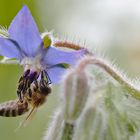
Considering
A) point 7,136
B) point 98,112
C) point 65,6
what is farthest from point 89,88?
point 65,6

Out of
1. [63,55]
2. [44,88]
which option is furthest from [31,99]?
[63,55]

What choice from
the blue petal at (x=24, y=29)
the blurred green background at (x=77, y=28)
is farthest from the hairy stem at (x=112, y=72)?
the blurred green background at (x=77, y=28)

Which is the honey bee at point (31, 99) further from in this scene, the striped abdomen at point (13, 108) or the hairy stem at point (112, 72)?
the hairy stem at point (112, 72)

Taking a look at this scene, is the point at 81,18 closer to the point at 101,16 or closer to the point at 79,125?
the point at 101,16

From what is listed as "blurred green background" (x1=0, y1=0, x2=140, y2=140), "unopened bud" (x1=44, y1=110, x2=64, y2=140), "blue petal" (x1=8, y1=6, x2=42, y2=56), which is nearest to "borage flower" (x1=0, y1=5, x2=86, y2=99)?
"blue petal" (x1=8, y1=6, x2=42, y2=56)

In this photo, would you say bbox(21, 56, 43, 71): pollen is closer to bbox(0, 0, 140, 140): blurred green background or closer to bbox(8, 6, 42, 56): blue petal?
bbox(8, 6, 42, 56): blue petal

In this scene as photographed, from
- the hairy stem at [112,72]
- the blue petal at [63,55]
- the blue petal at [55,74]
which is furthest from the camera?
the blue petal at [55,74]

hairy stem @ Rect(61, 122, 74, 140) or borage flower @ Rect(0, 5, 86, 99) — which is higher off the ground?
borage flower @ Rect(0, 5, 86, 99)
